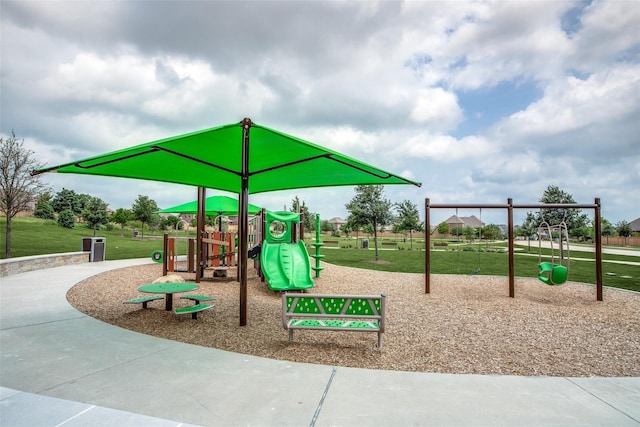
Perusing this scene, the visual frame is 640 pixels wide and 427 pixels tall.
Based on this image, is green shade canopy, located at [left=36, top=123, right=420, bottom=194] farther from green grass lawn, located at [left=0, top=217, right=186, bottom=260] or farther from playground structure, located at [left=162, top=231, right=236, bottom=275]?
green grass lawn, located at [left=0, top=217, right=186, bottom=260]

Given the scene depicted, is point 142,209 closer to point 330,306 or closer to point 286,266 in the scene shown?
point 286,266

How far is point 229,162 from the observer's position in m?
6.89

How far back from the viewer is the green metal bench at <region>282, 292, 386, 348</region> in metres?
4.69

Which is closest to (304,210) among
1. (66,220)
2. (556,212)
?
(556,212)

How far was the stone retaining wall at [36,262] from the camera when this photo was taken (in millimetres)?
10888

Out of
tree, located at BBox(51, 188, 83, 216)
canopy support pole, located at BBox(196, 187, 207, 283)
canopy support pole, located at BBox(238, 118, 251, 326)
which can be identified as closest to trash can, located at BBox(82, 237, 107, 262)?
canopy support pole, located at BBox(196, 187, 207, 283)

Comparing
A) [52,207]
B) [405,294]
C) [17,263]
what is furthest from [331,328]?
[52,207]

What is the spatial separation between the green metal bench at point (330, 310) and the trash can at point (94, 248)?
544 inches

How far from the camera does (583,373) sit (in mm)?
4047

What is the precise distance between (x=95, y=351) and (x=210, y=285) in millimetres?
5374

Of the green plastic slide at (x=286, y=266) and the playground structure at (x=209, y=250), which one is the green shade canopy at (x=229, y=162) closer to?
the green plastic slide at (x=286, y=266)

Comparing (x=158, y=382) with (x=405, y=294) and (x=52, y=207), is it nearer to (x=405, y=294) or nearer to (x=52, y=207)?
(x=405, y=294)

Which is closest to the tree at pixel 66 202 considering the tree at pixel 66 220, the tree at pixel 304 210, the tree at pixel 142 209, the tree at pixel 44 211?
the tree at pixel 44 211

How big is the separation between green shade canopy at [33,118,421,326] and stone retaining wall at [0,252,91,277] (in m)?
7.21
